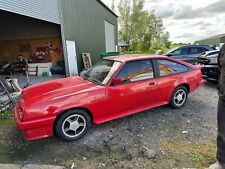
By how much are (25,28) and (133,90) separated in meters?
11.0

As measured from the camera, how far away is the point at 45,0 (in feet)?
26.5

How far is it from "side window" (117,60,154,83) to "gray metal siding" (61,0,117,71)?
6.33m

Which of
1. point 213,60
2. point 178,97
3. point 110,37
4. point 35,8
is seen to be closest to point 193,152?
point 178,97

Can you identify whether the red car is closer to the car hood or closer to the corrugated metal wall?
the car hood

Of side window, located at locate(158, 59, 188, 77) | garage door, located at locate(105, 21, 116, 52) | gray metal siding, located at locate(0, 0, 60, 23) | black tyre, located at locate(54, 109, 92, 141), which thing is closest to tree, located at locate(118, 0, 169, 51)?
garage door, located at locate(105, 21, 116, 52)

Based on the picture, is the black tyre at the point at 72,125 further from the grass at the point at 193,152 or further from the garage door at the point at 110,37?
the garage door at the point at 110,37

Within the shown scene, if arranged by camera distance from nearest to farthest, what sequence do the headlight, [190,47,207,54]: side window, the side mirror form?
the side mirror, the headlight, [190,47,207,54]: side window

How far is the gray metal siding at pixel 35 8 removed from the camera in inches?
222

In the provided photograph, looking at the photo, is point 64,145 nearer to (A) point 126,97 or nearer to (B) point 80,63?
(A) point 126,97

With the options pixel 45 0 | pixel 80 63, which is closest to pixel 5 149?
pixel 45 0

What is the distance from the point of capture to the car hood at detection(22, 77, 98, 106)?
3671 mm

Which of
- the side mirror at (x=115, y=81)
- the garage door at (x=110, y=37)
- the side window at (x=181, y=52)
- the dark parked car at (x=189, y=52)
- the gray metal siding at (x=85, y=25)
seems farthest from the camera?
the garage door at (x=110, y=37)

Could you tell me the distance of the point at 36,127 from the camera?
11.2ft

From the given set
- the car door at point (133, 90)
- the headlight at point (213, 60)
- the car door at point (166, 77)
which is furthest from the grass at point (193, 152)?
the headlight at point (213, 60)
